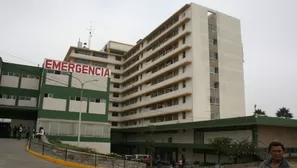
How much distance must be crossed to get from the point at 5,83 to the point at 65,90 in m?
10.3

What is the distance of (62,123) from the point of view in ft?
147

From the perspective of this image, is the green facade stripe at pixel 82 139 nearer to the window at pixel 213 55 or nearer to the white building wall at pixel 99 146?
the white building wall at pixel 99 146

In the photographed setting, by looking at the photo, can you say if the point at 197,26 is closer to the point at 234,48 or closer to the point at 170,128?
the point at 234,48

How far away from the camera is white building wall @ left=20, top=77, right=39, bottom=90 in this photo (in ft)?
161

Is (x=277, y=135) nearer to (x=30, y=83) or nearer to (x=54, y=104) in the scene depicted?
(x=54, y=104)

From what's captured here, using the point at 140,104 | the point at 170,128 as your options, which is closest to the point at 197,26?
the point at 170,128

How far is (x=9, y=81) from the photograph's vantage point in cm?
4778

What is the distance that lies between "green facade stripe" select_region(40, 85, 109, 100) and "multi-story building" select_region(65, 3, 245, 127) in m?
11.9

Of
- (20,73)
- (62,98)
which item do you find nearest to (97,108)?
(62,98)

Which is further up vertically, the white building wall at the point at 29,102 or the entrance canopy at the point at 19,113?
the white building wall at the point at 29,102

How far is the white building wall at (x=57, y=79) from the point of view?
45219mm

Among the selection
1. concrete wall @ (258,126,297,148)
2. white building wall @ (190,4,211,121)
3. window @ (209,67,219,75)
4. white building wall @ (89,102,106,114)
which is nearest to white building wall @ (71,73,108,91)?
white building wall @ (89,102,106,114)

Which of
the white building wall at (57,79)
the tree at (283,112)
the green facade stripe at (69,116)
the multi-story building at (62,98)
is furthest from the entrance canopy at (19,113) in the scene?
the tree at (283,112)

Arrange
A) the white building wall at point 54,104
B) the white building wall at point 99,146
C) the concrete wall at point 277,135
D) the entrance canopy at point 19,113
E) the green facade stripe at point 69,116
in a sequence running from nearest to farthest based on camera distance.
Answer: the concrete wall at point 277,135
the green facade stripe at point 69,116
the white building wall at point 54,104
the entrance canopy at point 19,113
the white building wall at point 99,146
